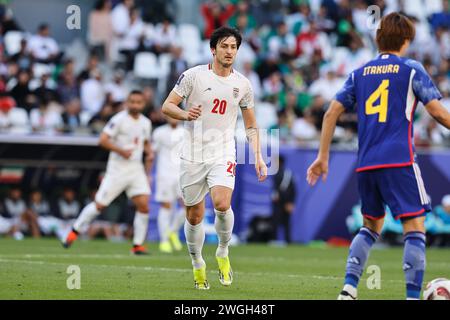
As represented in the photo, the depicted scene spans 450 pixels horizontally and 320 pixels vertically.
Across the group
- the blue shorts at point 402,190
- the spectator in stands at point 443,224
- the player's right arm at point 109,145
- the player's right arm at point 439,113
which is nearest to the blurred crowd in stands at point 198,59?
the spectator in stands at point 443,224

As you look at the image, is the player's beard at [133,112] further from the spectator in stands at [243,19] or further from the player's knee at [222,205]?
the spectator in stands at [243,19]

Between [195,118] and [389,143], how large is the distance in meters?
2.38

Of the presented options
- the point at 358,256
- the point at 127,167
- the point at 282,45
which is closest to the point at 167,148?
the point at 127,167

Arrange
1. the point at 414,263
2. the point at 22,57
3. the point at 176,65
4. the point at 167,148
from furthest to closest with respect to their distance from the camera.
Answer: the point at 176,65 → the point at 22,57 → the point at 167,148 → the point at 414,263

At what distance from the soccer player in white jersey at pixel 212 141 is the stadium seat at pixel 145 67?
46.7 feet

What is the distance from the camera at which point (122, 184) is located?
58.2 feet

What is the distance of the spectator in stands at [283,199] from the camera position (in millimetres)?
23141

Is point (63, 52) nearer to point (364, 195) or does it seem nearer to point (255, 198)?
point (255, 198)

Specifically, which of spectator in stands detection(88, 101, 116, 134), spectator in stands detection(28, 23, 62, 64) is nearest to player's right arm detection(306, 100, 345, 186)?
spectator in stands detection(88, 101, 116, 134)

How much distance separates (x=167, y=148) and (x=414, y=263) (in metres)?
12.0

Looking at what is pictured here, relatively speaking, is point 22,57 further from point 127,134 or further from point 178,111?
point 178,111

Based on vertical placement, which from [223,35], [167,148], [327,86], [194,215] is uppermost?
[223,35]

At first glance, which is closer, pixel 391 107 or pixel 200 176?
pixel 391 107

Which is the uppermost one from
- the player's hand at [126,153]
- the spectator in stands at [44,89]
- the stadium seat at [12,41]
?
the stadium seat at [12,41]
